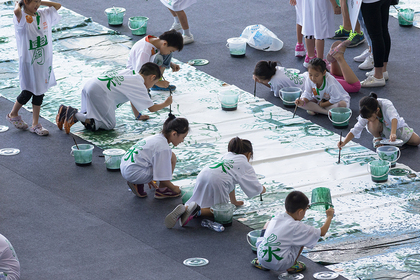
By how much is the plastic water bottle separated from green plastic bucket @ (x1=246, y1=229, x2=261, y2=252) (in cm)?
23

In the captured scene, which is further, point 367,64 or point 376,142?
point 367,64

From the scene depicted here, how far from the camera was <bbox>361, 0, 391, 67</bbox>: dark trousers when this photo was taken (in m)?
5.65

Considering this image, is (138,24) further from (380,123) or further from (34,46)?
(380,123)

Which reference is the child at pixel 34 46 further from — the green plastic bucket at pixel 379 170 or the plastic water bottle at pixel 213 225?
the green plastic bucket at pixel 379 170

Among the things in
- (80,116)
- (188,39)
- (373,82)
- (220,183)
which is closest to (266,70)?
(373,82)

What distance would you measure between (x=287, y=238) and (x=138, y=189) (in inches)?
50.4

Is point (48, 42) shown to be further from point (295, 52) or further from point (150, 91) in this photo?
point (295, 52)

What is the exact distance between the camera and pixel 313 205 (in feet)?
13.2

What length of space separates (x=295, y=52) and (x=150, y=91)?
167 centimetres

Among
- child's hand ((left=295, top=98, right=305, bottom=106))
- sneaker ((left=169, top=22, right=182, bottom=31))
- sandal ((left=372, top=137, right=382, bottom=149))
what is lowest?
sneaker ((left=169, top=22, right=182, bottom=31))

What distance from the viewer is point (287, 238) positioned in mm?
3305

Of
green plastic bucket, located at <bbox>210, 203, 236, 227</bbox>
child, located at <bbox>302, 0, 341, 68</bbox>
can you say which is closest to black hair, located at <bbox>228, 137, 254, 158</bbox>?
green plastic bucket, located at <bbox>210, 203, 236, 227</bbox>

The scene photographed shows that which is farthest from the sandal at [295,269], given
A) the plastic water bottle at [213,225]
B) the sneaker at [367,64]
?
the sneaker at [367,64]

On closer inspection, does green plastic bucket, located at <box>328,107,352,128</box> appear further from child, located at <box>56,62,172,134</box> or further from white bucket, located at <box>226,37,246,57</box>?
white bucket, located at <box>226,37,246,57</box>
